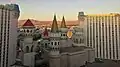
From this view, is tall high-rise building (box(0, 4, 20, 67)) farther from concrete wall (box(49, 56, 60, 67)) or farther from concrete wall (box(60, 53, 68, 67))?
concrete wall (box(60, 53, 68, 67))

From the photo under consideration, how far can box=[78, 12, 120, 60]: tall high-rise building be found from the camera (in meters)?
32.7

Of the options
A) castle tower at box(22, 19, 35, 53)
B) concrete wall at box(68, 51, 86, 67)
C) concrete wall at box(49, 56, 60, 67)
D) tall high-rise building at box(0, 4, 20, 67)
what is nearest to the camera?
concrete wall at box(49, 56, 60, 67)

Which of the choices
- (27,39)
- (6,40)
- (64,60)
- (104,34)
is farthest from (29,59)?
(104,34)

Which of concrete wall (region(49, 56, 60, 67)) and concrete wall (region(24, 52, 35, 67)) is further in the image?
concrete wall (region(24, 52, 35, 67))

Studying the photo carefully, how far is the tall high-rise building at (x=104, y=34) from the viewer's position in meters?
32.7

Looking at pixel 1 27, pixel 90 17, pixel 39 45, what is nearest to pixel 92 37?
pixel 90 17

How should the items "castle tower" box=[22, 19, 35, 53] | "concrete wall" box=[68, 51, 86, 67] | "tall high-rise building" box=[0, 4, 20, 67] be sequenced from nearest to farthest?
"tall high-rise building" box=[0, 4, 20, 67] → "concrete wall" box=[68, 51, 86, 67] → "castle tower" box=[22, 19, 35, 53]

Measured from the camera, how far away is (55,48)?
20.5 m

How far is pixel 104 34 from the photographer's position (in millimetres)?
34094

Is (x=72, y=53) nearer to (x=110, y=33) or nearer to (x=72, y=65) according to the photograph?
(x=72, y=65)

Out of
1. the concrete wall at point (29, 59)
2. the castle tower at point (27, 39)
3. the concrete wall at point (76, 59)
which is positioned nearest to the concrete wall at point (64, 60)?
the concrete wall at point (76, 59)

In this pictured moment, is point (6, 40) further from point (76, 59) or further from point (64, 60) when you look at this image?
point (76, 59)

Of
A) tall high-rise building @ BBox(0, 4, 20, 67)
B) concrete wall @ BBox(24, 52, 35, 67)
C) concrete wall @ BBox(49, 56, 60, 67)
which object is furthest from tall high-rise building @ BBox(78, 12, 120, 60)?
tall high-rise building @ BBox(0, 4, 20, 67)

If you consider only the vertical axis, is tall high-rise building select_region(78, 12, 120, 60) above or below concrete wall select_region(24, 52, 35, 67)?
above
